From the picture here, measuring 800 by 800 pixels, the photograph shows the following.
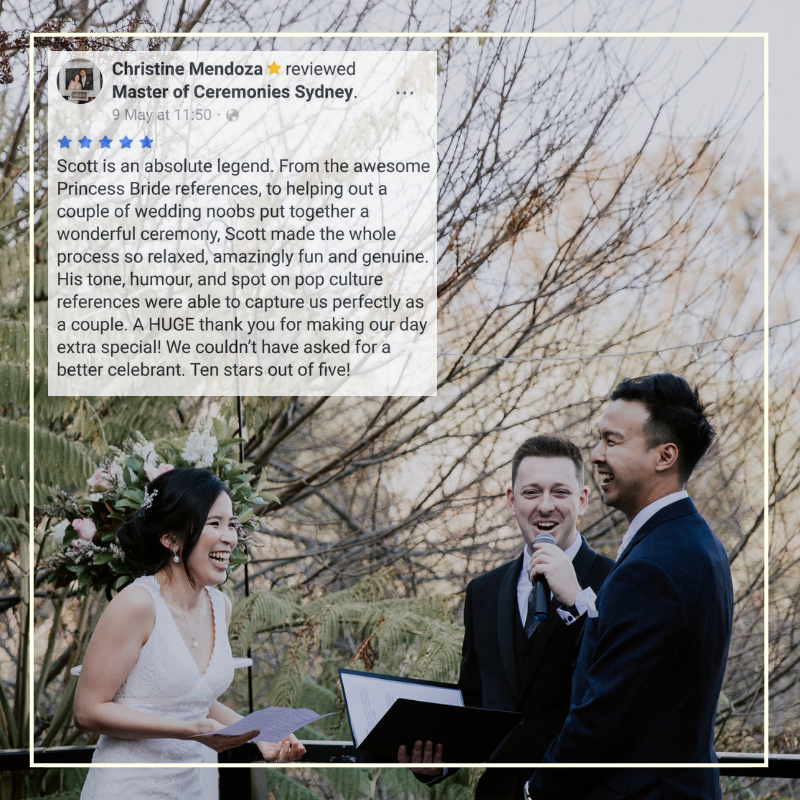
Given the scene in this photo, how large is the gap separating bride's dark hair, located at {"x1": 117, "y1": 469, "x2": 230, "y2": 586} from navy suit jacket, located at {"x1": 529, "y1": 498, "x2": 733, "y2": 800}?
103 centimetres

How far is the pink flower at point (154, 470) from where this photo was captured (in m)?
2.50

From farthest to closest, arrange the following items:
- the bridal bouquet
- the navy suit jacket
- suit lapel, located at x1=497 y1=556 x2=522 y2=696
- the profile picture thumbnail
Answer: the profile picture thumbnail
the bridal bouquet
suit lapel, located at x1=497 y1=556 x2=522 y2=696
the navy suit jacket

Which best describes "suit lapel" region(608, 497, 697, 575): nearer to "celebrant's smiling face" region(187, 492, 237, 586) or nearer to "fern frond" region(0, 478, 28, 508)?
"celebrant's smiling face" region(187, 492, 237, 586)

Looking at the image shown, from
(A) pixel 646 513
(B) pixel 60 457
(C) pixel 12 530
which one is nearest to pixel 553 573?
(A) pixel 646 513

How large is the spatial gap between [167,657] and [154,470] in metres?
0.63

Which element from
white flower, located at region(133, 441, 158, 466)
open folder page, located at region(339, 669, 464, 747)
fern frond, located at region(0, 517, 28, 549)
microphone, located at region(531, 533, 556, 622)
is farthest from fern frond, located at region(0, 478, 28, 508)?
microphone, located at region(531, 533, 556, 622)

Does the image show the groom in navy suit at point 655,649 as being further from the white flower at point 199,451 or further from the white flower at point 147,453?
the white flower at point 147,453

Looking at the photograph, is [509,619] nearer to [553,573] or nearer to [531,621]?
[531,621]

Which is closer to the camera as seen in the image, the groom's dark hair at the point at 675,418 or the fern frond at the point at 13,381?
the groom's dark hair at the point at 675,418

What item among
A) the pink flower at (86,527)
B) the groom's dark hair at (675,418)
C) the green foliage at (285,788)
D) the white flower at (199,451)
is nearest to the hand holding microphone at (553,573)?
the groom's dark hair at (675,418)

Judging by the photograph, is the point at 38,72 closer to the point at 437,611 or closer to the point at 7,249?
the point at 7,249

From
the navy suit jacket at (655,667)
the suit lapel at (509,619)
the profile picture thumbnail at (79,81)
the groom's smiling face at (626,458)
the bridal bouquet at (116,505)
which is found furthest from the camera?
the profile picture thumbnail at (79,81)

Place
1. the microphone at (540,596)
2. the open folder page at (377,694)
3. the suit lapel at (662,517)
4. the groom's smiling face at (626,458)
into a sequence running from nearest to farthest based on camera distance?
the suit lapel at (662,517), the groom's smiling face at (626,458), the microphone at (540,596), the open folder page at (377,694)

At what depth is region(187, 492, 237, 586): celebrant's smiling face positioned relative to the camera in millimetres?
2207
